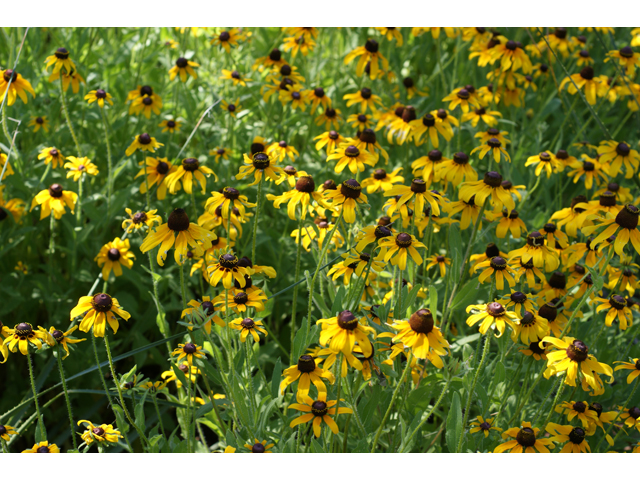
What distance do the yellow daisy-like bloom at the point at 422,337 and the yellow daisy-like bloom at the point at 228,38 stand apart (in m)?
2.55

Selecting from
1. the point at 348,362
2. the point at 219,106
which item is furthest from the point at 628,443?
the point at 219,106

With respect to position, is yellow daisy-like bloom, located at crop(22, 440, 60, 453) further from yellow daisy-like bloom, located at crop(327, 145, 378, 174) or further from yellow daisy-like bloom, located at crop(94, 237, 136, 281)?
yellow daisy-like bloom, located at crop(327, 145, 378, 174)

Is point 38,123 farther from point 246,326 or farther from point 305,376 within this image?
point 305,376

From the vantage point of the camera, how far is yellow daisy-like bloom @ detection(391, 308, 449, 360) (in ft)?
4.74

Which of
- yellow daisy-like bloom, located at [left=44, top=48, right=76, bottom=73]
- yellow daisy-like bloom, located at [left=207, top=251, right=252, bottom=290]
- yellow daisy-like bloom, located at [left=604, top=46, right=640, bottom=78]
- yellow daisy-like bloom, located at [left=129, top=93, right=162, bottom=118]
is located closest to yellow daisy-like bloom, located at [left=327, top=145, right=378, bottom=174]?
yellow daisy-like bloom, located at [left=207, top=251, right=252, bottom=290]

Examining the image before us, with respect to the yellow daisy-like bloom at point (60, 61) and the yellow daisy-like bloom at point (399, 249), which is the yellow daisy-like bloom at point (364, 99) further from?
the yellow daisy-like bloom at point (399, 249)

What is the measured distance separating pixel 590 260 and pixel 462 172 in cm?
60

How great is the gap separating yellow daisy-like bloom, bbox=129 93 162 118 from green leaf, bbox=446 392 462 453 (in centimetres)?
227

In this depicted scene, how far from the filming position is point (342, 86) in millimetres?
4281

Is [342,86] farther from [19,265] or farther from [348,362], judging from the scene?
[348,362]

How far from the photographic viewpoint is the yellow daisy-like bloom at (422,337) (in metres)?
1.45

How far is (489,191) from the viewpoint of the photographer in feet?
6.68

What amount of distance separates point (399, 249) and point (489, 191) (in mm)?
474

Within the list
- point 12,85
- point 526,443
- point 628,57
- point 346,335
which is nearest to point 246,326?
point 346,335
